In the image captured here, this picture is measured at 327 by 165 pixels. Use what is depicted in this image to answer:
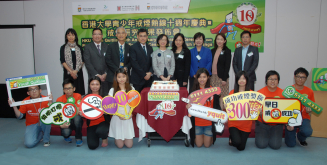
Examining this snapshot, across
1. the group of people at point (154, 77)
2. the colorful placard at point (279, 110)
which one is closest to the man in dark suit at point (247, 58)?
the group of people at point (154, 77)

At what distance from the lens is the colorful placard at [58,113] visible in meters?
2.64

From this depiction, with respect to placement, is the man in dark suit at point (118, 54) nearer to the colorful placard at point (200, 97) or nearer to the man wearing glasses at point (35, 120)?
the man wearing glasses at point (35, 120)

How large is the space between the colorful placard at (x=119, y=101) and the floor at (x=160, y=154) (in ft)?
1.79

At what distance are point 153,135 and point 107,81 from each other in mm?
1433

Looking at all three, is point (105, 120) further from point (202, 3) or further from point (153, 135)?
point (202, 3)

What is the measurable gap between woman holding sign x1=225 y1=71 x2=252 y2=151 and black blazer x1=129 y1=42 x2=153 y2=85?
155 centimetres

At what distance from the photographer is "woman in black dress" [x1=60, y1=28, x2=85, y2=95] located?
3.62 meters

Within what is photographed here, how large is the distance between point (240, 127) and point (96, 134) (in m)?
1.97

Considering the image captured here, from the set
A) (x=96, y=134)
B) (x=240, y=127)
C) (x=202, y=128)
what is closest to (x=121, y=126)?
(x=96, y=134)

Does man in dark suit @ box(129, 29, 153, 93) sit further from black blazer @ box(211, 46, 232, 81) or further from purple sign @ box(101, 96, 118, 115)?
black blazer @ box(211, 46, 232, 81)

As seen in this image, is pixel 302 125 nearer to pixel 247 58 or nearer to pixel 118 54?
pixel 247 58

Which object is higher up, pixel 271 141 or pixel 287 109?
pixel 287 109

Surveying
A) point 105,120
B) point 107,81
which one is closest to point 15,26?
point 107,81

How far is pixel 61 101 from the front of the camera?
2.82 metres
